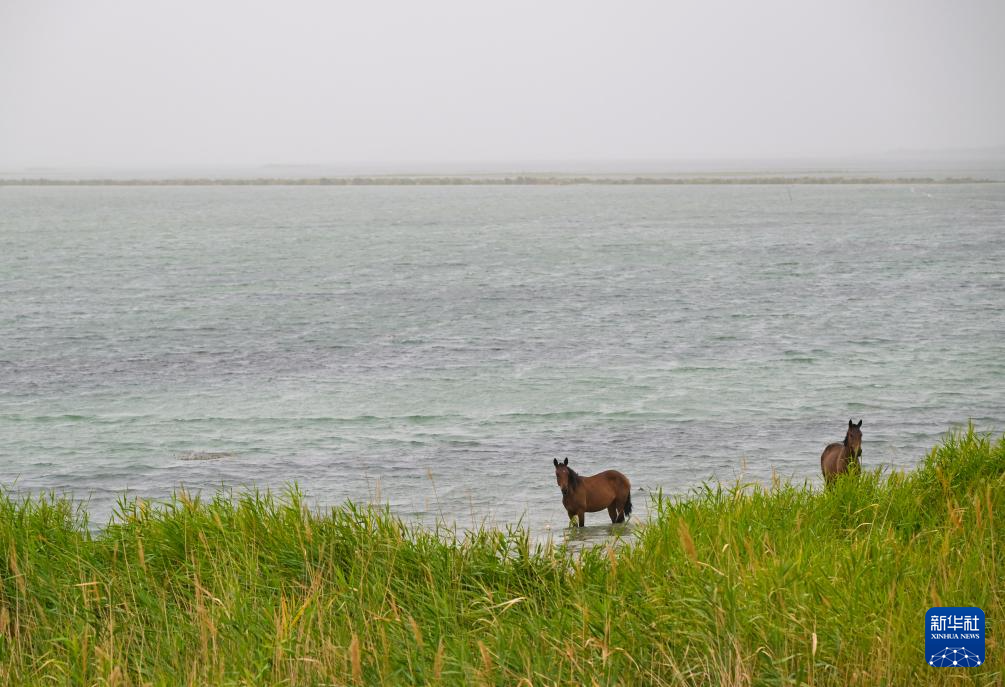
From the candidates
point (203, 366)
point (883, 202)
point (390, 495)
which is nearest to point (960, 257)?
point (203, 366)

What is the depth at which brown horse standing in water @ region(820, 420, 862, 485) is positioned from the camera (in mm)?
11836

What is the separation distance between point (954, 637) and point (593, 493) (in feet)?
22.2

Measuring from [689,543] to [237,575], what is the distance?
3.40 meters

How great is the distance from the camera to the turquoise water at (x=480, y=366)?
17125mm

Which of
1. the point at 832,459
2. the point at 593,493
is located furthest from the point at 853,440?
the point at 593,493

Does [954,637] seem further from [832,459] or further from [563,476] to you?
[563,476]

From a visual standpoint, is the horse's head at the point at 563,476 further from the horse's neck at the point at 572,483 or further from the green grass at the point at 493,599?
the green grass at the point at 493,599

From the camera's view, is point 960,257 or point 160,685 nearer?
point 160,685

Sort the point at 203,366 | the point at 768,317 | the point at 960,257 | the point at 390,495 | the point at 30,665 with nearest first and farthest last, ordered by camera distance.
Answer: the point at 30,665, the point at 390,495, the point at 203,366, the point at 768,317, the point at 960,257

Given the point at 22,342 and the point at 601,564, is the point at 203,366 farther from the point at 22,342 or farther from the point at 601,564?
the point at 601,564

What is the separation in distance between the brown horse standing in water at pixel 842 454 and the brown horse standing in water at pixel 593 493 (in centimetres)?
232

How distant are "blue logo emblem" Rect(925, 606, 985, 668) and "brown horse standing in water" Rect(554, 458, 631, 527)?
6.36m

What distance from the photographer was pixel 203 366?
90.1ft

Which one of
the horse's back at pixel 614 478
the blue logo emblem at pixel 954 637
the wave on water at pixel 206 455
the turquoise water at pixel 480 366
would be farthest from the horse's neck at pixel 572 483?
the wave on water at pixel 206 455
